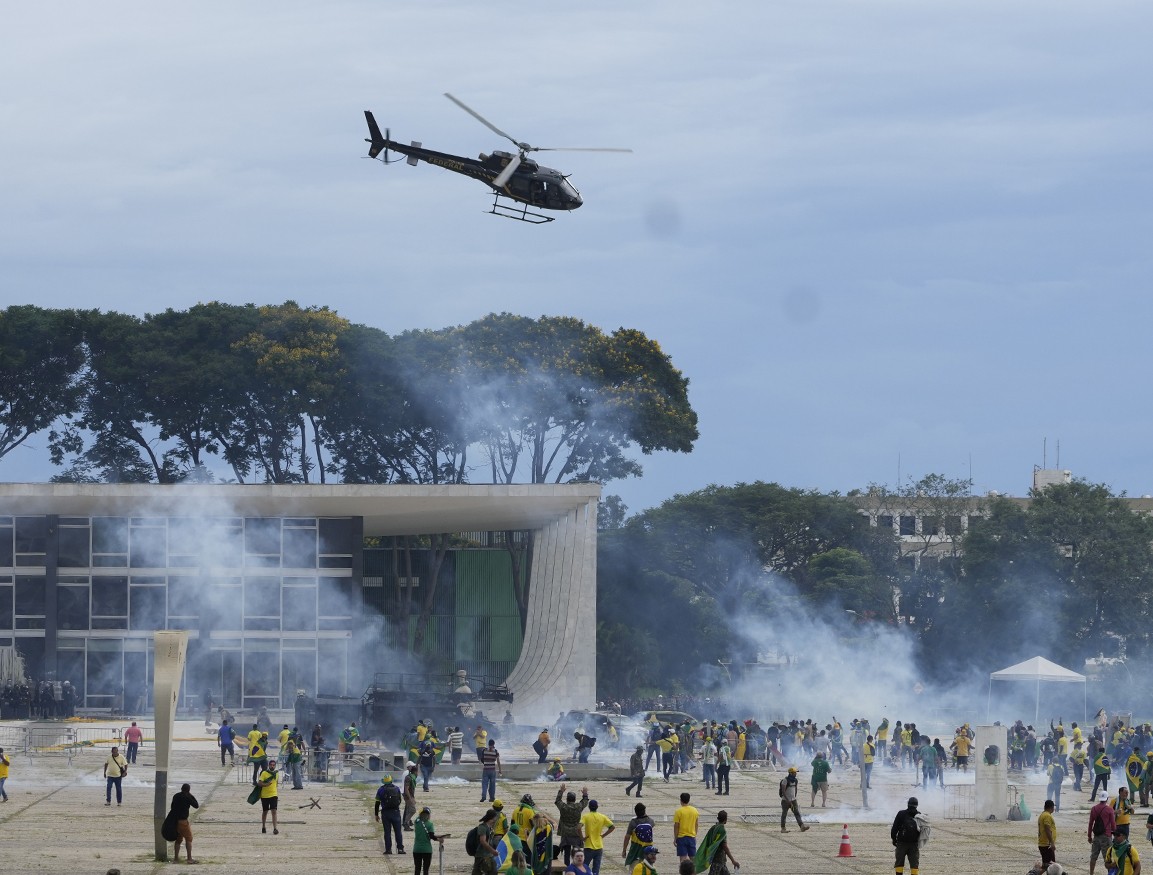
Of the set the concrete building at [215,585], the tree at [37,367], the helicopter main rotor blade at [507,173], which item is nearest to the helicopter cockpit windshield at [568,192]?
the helicopter main rotor blade at [507,173]

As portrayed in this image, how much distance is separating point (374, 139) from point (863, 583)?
3663cm

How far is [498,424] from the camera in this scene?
72500 mm

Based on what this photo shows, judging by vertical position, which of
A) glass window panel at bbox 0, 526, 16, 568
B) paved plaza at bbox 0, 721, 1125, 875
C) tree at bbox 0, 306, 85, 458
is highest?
tree at bbox 0, 306, 85, 458

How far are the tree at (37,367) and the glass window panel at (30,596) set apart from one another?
68.7 ft

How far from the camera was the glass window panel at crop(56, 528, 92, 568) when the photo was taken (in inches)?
2131

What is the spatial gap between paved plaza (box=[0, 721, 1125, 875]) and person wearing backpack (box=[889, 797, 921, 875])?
1667 mm

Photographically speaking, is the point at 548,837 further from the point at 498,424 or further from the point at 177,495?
the point at 498,424

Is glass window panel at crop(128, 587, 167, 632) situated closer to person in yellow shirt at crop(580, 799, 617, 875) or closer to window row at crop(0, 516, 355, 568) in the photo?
window row at crop(0, 516, 355, 568)

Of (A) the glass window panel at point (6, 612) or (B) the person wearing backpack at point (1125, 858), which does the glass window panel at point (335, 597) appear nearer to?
(A) the glass window panel at point (6, 612)

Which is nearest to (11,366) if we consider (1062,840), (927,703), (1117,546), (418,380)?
(418,380)

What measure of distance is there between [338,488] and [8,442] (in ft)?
92.2

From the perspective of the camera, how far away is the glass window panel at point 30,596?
53594 millimetres

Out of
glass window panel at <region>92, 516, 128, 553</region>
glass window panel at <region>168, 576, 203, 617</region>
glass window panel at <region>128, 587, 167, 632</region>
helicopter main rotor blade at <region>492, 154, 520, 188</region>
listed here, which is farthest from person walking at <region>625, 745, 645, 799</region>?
glass window panel at <region>92, 516, 128, 553</region>

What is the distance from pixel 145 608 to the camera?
5431 centimetres
